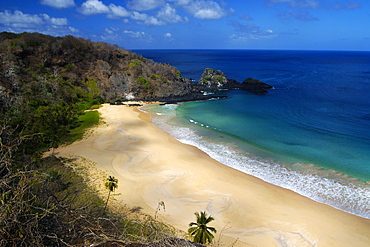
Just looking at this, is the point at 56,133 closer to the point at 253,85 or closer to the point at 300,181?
the point at 300,181

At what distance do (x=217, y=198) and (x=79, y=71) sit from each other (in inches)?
1937

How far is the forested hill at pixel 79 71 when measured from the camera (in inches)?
1692

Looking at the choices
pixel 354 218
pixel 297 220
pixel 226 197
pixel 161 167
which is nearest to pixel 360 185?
pixel 354 218

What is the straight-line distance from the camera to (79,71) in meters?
55.7

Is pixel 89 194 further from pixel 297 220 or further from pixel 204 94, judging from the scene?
pixel 204 94

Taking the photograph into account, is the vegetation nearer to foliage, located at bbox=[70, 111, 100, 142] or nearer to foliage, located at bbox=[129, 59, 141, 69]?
foliage, located at bbox=[70, 111, 100, 142]

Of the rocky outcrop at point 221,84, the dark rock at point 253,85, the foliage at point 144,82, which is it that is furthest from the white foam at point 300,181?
the dark rock at point 253,85

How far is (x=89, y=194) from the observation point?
60.8ft

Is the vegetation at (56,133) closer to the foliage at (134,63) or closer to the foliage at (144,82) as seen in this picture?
the foliage at (134,63)

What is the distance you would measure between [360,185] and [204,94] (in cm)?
4423

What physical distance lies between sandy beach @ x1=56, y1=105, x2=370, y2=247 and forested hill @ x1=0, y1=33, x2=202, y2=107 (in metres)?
21.4

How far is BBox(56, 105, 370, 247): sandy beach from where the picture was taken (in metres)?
15.8

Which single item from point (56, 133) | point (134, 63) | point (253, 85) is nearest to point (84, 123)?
point (56, 133)

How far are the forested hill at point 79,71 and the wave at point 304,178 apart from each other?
29.4m
